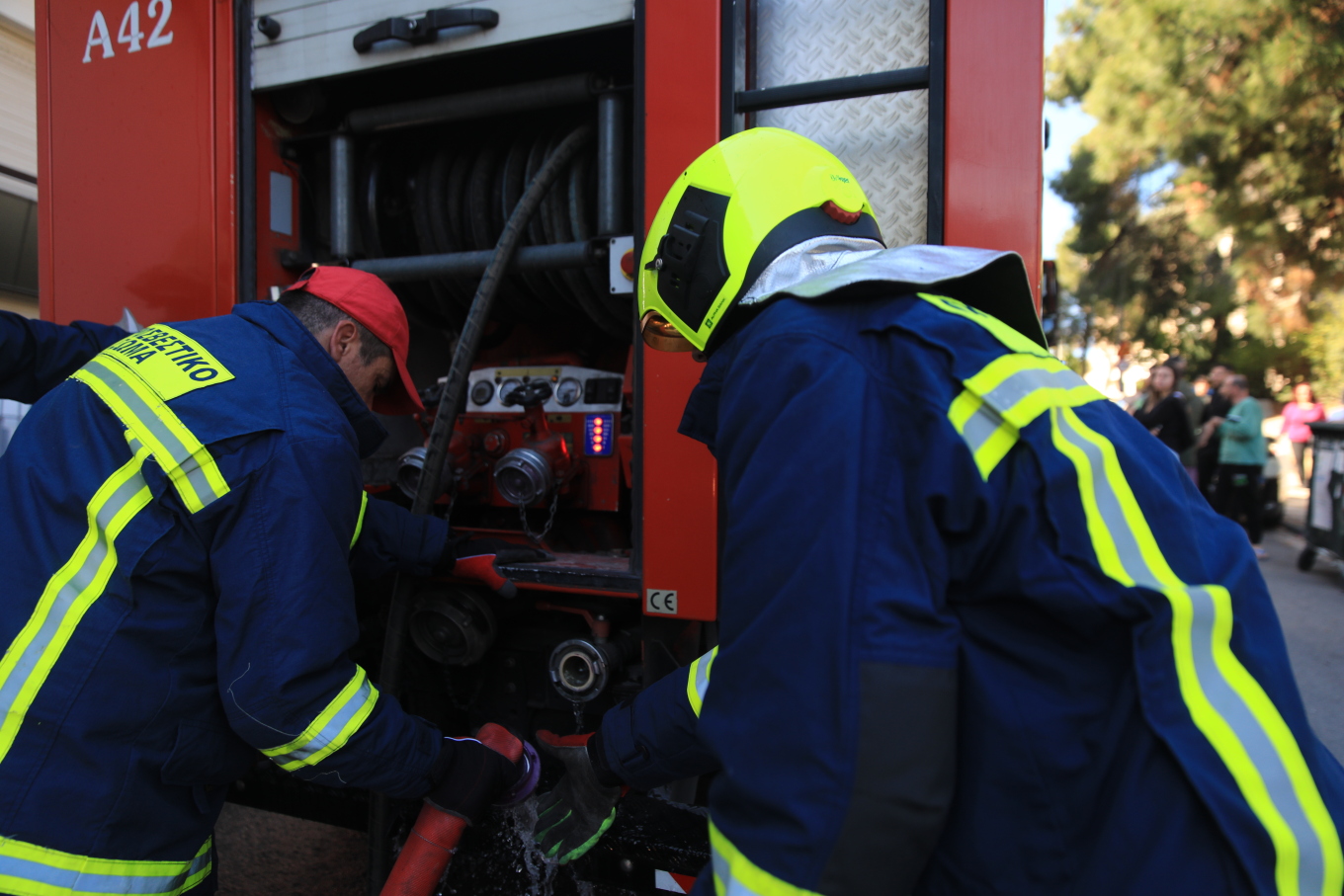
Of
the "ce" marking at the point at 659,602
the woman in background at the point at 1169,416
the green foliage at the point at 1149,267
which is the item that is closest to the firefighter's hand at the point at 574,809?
the "ce" marking at the point at 659,602

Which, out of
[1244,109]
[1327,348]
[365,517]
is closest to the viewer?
[365,517]

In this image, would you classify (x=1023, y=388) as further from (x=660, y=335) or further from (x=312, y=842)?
(x=312, y=842)

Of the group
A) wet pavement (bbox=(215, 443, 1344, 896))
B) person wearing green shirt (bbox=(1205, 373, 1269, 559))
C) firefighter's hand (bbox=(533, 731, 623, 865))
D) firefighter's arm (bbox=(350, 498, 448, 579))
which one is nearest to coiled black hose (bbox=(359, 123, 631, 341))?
firefighter's arm (bbox=(350, 498, 448, 579))

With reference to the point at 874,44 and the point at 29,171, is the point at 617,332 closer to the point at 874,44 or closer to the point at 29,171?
the point at 874,44

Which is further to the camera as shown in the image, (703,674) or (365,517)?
(365,517)

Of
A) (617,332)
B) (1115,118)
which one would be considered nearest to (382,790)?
(617,332)

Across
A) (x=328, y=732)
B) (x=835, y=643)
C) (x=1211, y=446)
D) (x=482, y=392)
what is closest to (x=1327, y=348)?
(x=1211, y=446)

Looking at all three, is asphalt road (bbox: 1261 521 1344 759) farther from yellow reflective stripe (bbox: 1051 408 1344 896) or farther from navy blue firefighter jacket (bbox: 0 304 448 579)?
navy blue firefighter jacket (bbox: 0 304 448 579)

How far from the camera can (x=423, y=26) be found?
2.04 m

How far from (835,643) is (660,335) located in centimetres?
97

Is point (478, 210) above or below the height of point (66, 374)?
above

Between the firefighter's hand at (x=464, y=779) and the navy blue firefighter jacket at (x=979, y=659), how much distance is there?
95 centimetres

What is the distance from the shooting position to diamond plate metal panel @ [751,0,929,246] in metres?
1.77

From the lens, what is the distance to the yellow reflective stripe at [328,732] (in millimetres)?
1416
